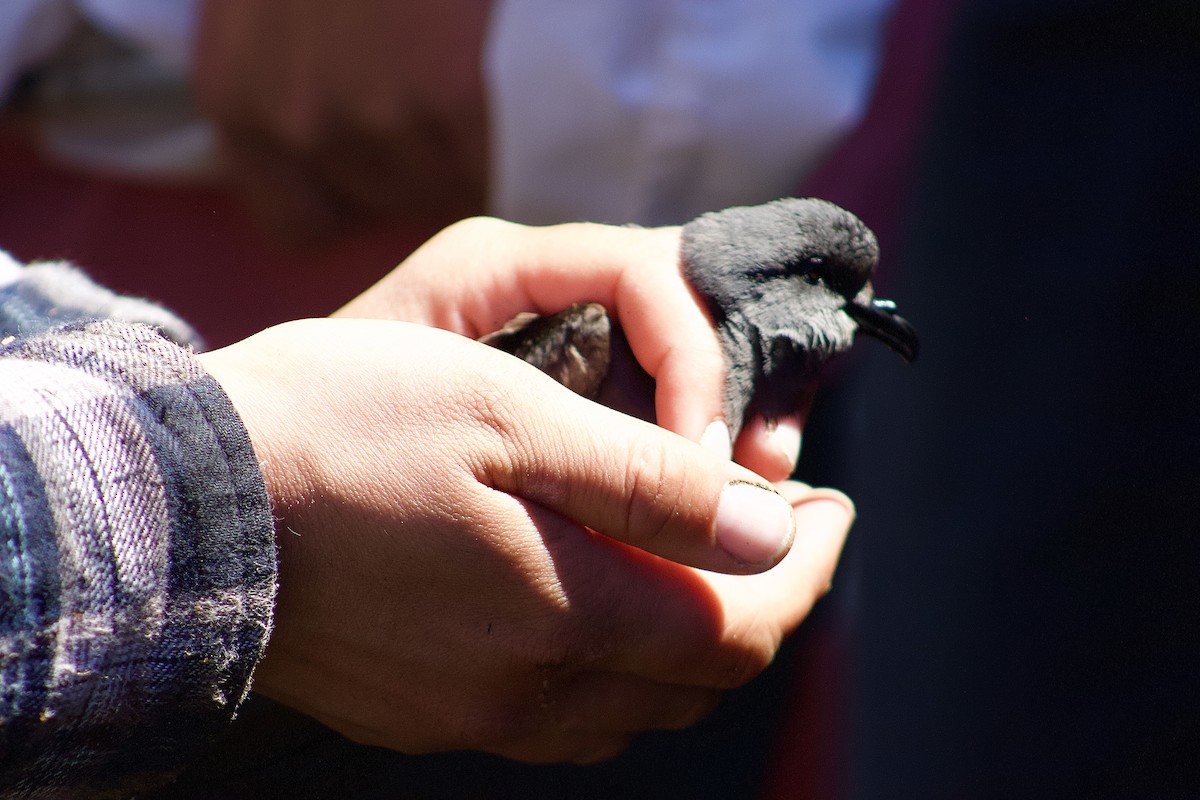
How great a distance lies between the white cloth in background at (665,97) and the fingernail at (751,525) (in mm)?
1081

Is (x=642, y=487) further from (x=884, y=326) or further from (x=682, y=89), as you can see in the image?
(x=682, y=89)

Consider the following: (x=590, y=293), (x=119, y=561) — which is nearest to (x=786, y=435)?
(x=590, y=293)

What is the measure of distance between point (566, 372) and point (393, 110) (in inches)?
40.9

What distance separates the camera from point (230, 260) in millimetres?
2850

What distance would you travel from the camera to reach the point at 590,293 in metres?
1.81

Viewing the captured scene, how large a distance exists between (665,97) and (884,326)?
27.8 inches

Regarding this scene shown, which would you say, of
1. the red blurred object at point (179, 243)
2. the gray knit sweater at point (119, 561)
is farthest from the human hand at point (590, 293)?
the red blurred object at point (179, 243)

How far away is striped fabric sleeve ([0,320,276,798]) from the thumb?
0.36 meters

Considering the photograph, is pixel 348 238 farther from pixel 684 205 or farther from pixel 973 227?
pixel 973 227

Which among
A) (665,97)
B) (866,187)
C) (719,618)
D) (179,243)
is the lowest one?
(179,243)

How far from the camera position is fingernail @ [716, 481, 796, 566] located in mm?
1363

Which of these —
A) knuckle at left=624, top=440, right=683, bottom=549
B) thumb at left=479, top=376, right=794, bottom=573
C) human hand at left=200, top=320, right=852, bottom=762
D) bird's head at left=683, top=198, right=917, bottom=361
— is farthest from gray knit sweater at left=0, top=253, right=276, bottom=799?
bird's head at left=683, top=198, right=917, bottom=361

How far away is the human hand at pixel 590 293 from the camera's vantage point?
5.55 ft

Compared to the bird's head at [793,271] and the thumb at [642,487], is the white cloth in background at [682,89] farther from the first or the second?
the thumb at [642,487]
